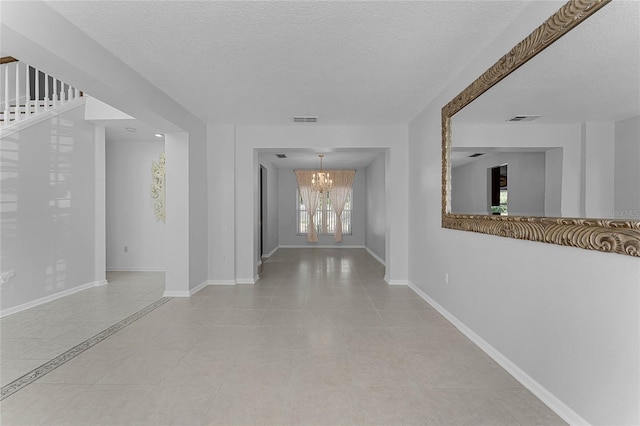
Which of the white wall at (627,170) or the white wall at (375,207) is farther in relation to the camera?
the white wall at (375,207)

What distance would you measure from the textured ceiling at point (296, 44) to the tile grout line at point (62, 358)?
2.63 meters

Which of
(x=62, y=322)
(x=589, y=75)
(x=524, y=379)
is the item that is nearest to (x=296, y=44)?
(x=589, y=75)

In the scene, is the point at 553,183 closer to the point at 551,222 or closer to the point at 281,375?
the point at 551,222

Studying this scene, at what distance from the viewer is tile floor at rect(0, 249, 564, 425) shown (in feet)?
6.22

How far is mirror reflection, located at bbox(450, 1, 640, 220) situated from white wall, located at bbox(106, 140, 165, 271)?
237 inches

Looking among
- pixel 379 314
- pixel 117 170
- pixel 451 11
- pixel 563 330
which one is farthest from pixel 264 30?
pixel 117 170

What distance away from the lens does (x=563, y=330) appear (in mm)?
1874

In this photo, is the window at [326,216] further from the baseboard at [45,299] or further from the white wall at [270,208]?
the baseboard at [45,299]

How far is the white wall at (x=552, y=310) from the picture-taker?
4.95 ft

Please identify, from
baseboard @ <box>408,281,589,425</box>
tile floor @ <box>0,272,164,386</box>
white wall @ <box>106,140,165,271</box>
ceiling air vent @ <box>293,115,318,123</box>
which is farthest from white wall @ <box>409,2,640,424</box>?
white wall @ <box>106,140,165,271</box>

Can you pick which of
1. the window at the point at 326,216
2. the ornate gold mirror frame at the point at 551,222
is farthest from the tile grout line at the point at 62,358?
the window at the point at 326,216

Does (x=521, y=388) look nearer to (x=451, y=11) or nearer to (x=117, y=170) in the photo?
(x=451, y=11)

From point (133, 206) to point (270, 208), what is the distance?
3.56 metres

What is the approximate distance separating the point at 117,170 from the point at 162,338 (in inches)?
184
